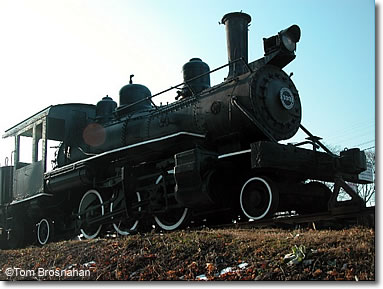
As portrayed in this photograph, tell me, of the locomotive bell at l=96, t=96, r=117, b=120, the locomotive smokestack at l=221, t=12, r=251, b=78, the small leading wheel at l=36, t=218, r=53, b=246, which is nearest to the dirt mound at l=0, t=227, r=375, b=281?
the locomotive smokestack at l=221, t=12, r=251, b=78

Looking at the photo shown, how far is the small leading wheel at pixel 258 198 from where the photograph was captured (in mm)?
7188

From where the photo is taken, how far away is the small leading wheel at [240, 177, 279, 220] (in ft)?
23.6

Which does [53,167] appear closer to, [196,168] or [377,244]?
[196,168]

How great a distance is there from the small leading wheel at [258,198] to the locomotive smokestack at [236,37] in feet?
7.14

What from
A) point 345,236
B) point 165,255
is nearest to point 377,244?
point 345,236

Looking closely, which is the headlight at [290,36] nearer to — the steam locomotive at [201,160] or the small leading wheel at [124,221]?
the steam locomotive at [201,160]

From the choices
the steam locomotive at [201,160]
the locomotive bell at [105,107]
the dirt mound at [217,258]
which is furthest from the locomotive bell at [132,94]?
the dirt mound at [217,258]

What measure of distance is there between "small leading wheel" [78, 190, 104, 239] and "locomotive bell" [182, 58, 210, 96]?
9.06 feet

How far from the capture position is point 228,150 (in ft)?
27.3

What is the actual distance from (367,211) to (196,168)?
2.57 metres

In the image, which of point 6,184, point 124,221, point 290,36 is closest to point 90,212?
point 124,221

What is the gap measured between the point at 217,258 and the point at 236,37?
4.73 meters

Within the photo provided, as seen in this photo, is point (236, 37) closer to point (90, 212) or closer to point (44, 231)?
point (90, 212)

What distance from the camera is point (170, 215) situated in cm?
875
